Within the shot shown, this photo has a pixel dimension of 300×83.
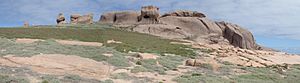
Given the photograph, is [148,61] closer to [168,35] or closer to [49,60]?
[49,60]

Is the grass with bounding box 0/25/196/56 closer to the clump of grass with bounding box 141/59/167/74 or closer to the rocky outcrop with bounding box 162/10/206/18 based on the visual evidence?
the clump of grass with bounding box 141/59/167/74

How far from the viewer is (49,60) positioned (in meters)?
25.5

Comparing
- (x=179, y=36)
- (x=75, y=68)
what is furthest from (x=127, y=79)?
(x=179, y=36)

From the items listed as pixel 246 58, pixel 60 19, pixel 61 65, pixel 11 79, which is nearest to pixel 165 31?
pixel 246 58

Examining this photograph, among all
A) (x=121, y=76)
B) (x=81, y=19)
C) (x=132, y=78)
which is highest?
(x=81, y=19)

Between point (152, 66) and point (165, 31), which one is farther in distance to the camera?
point (165, 31)

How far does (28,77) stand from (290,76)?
21283 mm

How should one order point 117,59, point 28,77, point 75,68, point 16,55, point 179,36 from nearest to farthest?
point 28,77, point 75,68, point 16,55, point 117,59, point 179,36

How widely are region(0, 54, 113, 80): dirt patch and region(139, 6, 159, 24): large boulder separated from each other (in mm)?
56654

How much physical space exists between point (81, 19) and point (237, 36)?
131 ft

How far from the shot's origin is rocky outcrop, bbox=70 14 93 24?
309 ft

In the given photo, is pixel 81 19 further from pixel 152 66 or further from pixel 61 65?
pixel 61 65

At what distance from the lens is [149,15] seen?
8400cm

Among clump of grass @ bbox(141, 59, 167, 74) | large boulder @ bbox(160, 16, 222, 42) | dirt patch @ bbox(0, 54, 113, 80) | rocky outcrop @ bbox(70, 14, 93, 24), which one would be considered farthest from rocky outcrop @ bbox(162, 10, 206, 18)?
dirt patch @ bbox(0, 54, 113, 80)
